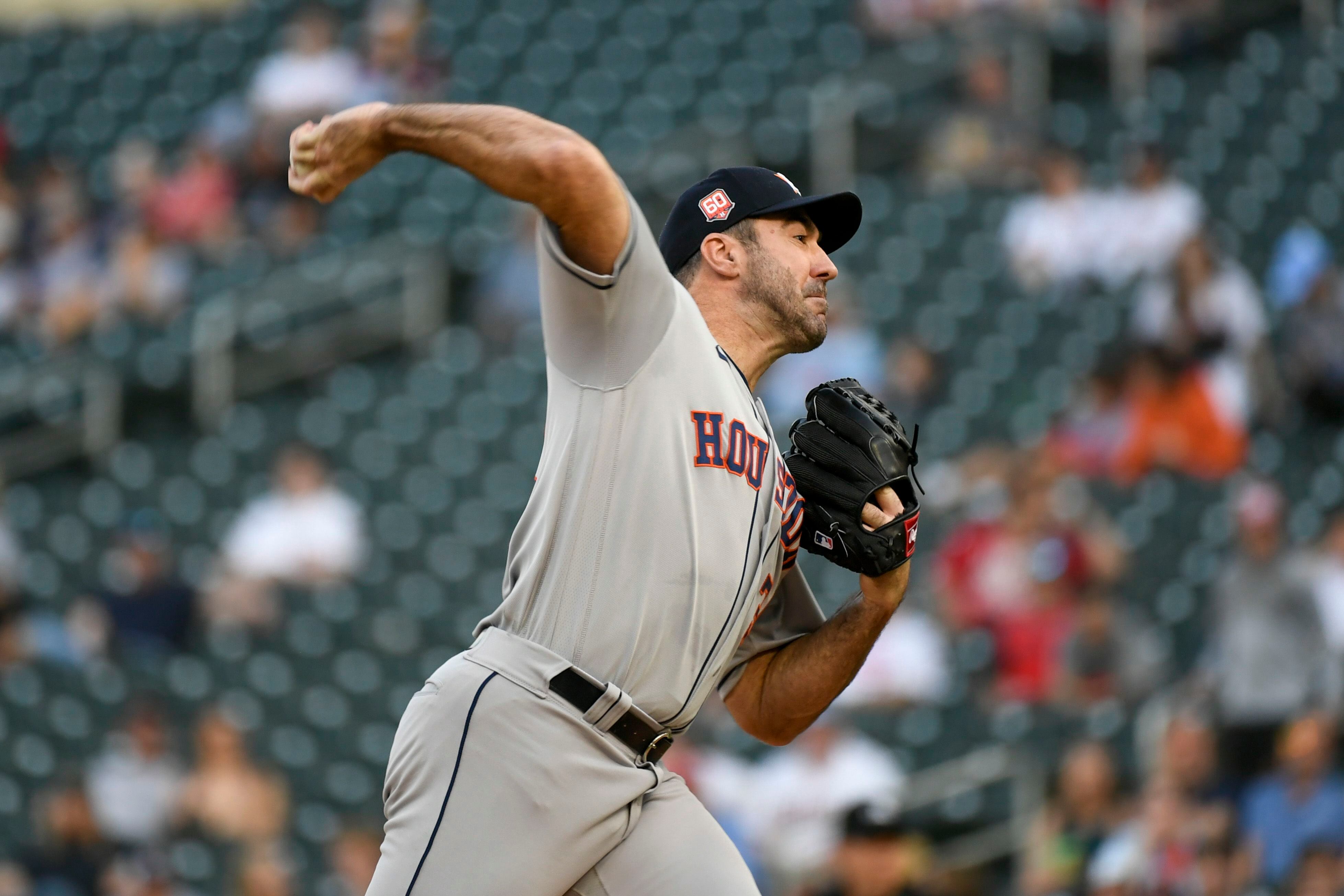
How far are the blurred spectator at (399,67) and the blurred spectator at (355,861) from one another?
5856mm

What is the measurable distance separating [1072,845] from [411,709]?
3.76m

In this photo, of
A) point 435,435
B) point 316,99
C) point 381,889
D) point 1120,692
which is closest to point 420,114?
point 381,889

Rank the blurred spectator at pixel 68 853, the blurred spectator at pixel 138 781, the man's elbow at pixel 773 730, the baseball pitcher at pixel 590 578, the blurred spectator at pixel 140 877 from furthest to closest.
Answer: the blurred spectator at pixel 138 781 → the blurred spectator at pixel 68 853 → the blurred spectator at pixel 140 877 → the man's elbow at pixel 773 730 → the baseball pitcher at pixel 590 578

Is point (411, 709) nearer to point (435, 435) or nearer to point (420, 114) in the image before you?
point (420, 114)

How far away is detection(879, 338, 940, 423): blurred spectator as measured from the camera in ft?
28.5

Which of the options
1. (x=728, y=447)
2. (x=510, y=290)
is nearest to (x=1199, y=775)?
(x=728, y=447)

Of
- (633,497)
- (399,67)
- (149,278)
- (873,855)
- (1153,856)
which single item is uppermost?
(633,497)

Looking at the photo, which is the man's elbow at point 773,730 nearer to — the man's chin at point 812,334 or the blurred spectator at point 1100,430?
the man's chin at point 812,334

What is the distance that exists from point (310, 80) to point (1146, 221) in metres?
5.60

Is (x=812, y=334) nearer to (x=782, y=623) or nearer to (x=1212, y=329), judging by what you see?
(x=782, y=623)

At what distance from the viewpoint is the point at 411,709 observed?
2.82m

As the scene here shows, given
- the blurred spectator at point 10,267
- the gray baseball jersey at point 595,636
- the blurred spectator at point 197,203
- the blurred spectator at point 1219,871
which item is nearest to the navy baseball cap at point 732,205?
the gray baseball jersey at point 595,636

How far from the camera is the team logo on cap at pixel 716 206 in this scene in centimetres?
315

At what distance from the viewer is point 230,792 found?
7.53 metres
